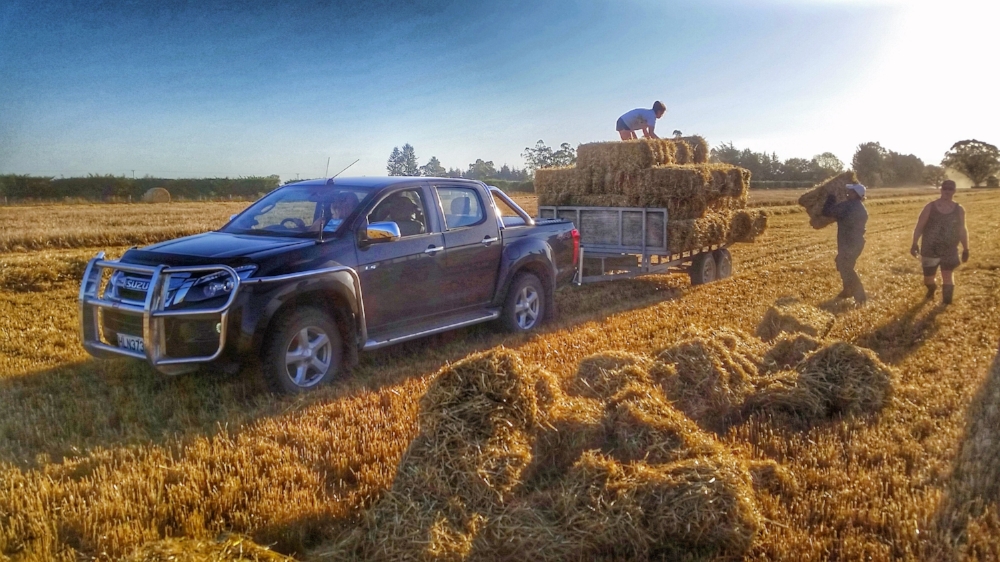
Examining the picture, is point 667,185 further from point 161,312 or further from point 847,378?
point 161,312

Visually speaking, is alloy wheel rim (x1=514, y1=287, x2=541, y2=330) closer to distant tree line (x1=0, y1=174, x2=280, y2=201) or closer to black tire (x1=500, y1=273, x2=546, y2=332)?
black tire (x1=500, y1=273, x2=546, y2=332)

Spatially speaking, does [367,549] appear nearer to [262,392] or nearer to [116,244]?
[262,392]

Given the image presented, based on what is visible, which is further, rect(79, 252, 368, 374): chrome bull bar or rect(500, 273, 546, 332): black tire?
rect(500, 273, 546, 332): black tire

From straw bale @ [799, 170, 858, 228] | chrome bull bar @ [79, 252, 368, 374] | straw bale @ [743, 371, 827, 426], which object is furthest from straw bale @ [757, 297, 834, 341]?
chrome bull bar @ [79, 252, 368, 374]

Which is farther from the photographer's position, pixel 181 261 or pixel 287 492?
pixel 181 261

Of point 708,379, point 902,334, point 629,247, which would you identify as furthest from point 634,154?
point 708,379

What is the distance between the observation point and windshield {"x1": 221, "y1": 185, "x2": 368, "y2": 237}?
698 cm

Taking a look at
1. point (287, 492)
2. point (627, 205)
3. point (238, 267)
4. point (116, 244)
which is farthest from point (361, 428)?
point (116, 244)

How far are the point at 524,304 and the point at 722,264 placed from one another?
5745 mm

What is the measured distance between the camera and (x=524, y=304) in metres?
8.84

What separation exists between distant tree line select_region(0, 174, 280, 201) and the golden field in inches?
852

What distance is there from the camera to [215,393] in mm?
6289

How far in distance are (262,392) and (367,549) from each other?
3.04m

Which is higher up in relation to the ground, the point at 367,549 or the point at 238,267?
the point at 238,267
